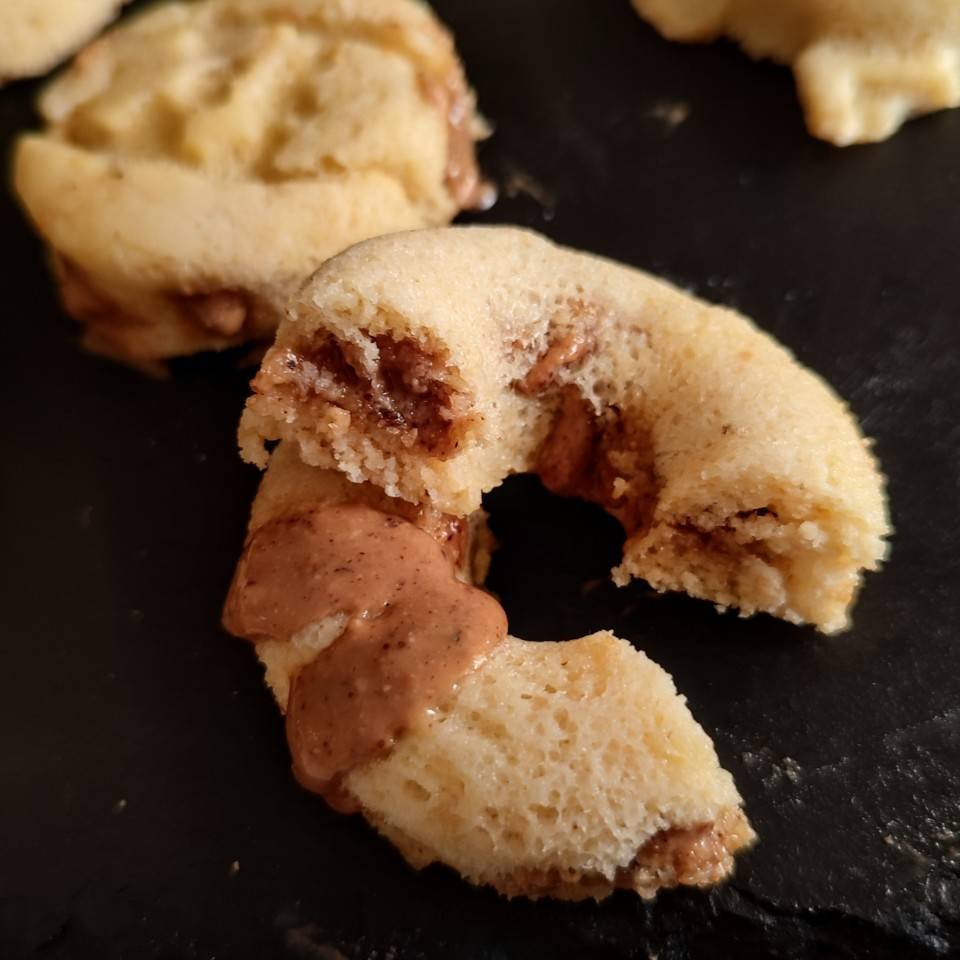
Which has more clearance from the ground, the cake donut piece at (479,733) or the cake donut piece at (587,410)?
the cake donut piece at (587,410)

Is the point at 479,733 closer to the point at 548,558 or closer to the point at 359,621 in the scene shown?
the point at 359,621

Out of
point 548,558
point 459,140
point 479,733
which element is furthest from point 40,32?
point 479,733

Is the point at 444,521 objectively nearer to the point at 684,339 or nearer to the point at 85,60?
the point at 684,339

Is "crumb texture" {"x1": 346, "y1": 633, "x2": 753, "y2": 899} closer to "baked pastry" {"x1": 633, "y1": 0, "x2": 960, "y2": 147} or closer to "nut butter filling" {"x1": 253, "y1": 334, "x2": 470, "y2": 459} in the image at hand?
"nut butter filling" {"x1": 253, "y1": 334, "x2": 470, "y2": 459}

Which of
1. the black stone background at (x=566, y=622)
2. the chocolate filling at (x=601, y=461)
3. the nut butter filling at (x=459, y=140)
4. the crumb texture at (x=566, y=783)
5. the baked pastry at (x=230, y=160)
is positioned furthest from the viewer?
the nut butter filling at (x=459, y=140)

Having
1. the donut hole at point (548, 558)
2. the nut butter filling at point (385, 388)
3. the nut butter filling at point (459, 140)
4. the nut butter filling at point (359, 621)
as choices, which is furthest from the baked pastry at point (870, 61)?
the nut butter filling at point (359, 621)

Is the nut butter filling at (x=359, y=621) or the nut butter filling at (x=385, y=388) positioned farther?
the nut butter filling at (x=385, y=388)

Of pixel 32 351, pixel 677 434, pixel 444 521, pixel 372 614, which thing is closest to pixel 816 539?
pixel 677 434

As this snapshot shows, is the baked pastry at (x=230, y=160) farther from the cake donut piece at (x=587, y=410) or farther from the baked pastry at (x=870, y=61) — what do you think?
the baked pastry at (x=870, y=61)
